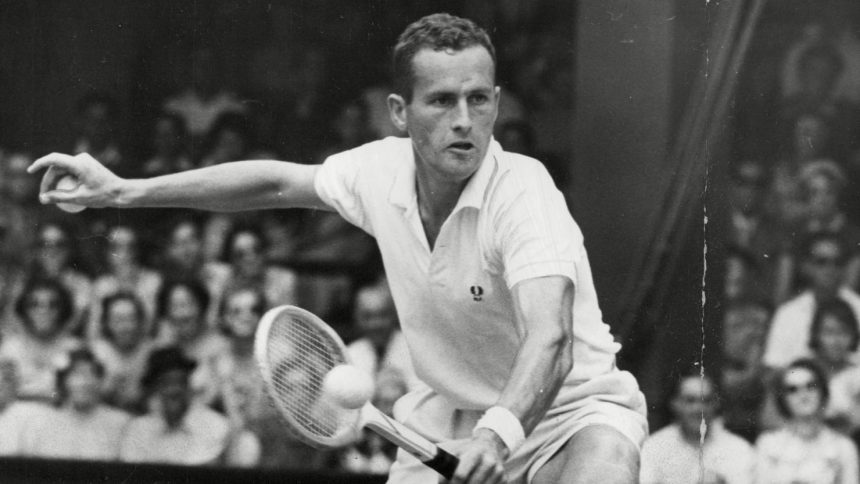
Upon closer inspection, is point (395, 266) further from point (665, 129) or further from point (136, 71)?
point (136, 71)

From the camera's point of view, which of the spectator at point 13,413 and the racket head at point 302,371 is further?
the spectator at point 13,413

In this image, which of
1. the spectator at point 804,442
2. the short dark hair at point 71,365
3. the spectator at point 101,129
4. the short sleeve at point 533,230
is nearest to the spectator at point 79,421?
the short dark hair at point 71,365

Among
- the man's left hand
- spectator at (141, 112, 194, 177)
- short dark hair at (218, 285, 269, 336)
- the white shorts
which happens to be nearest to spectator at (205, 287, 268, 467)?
short dark hair at (218, 285, 269, 336)

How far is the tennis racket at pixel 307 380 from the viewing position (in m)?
3.74

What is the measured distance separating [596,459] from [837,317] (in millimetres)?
2150

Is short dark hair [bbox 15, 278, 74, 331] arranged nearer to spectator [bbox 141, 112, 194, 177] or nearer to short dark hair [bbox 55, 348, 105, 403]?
short dark hair [bbox 55, 348, 105, 403]

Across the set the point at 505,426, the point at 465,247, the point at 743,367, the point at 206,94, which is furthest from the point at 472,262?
the point at 206,94

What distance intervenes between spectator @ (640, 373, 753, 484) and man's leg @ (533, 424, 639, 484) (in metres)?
1.61

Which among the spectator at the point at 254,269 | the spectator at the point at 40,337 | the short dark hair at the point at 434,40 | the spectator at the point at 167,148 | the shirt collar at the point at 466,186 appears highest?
the short dark hair at the point at 434,40

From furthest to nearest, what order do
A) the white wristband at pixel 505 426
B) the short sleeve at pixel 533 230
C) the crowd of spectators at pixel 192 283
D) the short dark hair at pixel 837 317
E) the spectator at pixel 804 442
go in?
the crowd of spectators at pixel 192 283
the short dark hair at pixel 837 317
the spectator at pixel 804 442
the short sleeve at pixel 533 230
the white wristband at pixel 505 426

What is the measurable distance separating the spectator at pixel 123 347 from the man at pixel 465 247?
1636 mm

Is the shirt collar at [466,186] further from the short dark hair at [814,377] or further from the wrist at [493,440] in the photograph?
the short dark hair at [814,377]

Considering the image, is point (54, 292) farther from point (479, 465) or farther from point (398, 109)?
point (479, 465)

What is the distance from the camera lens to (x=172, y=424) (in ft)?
19.8
